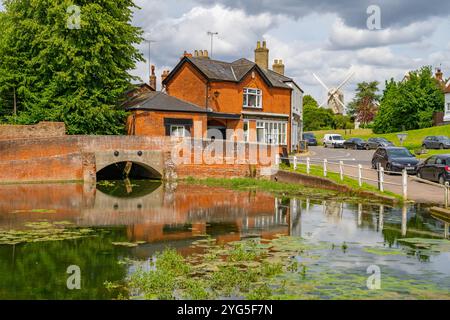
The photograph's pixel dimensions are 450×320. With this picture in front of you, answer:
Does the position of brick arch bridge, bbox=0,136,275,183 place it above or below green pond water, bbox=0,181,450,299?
above

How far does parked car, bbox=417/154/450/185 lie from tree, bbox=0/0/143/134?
855 inches

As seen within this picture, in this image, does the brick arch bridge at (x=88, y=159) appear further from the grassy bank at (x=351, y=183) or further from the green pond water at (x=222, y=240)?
the green pond water at (x=222, y=240)

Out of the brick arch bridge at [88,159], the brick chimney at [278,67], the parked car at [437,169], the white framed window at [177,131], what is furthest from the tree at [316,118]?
the parked car at [437,169]

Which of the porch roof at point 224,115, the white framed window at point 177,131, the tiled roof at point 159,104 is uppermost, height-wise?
the tiled roof at point 159,104

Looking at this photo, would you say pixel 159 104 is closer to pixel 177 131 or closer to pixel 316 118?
pixel 177 131

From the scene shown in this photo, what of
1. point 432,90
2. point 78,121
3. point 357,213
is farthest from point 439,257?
point 432,90

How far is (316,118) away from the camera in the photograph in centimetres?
10775

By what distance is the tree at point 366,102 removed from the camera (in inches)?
4503

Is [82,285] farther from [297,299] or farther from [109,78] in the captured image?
[109,78]

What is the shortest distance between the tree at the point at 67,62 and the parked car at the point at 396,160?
61.8 ft

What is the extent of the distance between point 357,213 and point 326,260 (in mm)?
8871

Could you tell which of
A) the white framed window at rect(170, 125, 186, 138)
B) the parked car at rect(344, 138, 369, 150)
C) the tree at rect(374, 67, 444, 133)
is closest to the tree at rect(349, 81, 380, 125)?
the tree at rect(374, 67, 444, 133)

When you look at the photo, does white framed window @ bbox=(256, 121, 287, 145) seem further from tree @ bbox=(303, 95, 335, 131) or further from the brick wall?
tree @ bbox=(303, 95, 335, 131)

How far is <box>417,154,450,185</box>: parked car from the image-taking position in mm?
27188
